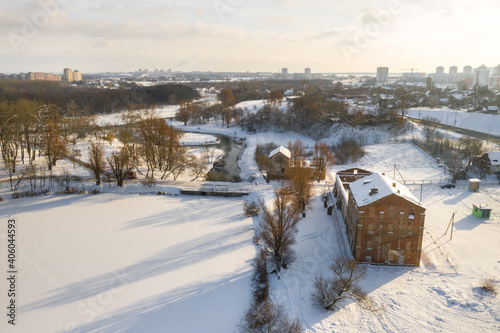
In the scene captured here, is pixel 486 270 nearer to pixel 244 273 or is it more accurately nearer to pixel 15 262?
pixel 244 273

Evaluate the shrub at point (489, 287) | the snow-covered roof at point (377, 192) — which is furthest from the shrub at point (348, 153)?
the shrub at point (489, 287)

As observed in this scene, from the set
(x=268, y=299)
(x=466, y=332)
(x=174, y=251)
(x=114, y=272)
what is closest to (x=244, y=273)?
(x=268, y=299)

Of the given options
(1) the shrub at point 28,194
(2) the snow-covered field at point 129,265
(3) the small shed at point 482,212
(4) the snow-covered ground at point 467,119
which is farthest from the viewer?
(4) the snow-covered ground at point 467,119

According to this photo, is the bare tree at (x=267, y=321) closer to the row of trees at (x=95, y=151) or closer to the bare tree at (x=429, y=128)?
the row of trees at (x=95, y=151)

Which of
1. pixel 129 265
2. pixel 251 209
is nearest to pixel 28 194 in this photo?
pixel 129 265

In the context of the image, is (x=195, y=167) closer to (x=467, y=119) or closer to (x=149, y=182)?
(x=149, y=182)

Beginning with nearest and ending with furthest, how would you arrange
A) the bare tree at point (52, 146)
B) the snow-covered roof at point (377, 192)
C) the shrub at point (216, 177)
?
the snow-covered roof at point (377, 192) < the bare tree at point (52, 146) < the shrub at point (216, 177)
